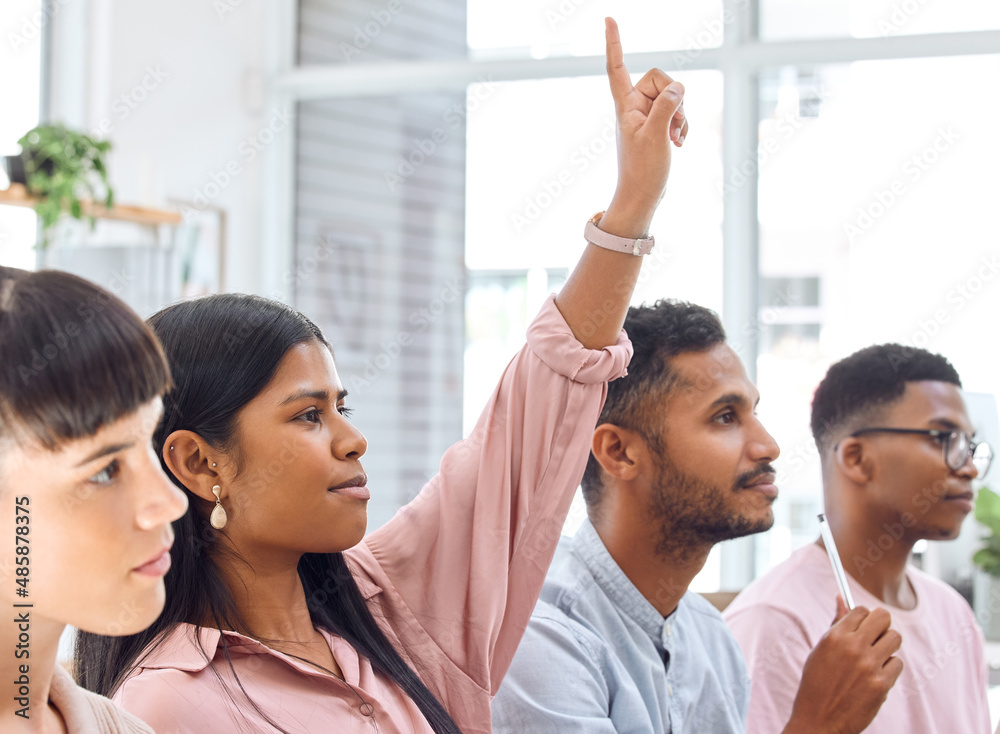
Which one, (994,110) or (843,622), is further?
(994,110)

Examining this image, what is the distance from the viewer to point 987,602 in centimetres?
273

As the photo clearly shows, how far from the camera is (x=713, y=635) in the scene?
66.1 inches

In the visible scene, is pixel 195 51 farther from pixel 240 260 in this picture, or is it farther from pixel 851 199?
pixel 851 199

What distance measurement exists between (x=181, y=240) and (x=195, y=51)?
0.80m

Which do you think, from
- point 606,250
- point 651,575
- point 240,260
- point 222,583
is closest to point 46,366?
point 222,583

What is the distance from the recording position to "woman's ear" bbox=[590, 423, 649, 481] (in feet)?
5.26

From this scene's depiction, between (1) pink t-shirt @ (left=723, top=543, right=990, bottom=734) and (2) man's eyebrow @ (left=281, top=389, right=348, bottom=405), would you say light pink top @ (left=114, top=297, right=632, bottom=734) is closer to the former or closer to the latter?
(2) man's eyebrow @ (left=281, top=389, right=348, bottom=405)

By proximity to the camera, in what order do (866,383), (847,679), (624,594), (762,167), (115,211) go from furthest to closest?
1. (762,167)
2. (115,211)
3. (866,383)
4. (624,594)
5. (847,679)

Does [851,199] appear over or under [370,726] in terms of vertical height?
over

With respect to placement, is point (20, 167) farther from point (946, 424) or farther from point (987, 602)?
point (987, 602)

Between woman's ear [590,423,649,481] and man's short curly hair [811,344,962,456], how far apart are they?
22.8 inches

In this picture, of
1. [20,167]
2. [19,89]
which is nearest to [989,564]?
[20,167]

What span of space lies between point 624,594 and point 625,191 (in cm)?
65

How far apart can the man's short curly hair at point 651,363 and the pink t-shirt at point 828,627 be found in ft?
1.22
